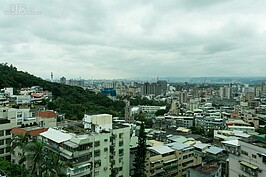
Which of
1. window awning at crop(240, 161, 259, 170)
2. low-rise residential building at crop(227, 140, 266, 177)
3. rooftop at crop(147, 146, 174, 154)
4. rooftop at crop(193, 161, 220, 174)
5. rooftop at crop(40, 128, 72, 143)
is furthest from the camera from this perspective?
rooftop at crop(147, 146, 174, 154)

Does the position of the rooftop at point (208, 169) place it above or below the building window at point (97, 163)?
below

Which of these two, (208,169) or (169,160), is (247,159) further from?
(169,160)

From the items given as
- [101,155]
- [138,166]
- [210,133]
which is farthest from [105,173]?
[210,133]

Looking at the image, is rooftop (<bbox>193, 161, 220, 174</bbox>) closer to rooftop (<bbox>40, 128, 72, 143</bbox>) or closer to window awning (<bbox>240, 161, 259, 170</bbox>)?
window awning (<bbox>240, 161, 259, 170</bbox>)

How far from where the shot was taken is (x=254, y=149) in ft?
30.7

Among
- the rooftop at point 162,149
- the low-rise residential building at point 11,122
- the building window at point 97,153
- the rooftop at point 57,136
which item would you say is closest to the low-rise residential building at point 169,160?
the rooftop at point 162,149

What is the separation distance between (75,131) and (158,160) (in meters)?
4.82

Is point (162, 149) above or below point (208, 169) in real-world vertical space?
above

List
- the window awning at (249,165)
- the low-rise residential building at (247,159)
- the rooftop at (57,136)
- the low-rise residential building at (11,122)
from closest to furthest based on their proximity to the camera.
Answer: the low-rise residential building at (247,159)
the window awning at (249,165)
the rooftop at (57,136)
the low-rise residential building at (11,122)

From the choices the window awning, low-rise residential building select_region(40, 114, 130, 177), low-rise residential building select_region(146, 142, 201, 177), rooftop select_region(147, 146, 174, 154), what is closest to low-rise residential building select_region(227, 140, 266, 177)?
the window awning

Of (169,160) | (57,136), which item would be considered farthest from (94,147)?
(169,160)

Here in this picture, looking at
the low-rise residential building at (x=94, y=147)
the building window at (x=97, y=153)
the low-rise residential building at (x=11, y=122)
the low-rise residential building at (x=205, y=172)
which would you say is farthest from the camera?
the low-rise residential building at (x=11, y=122)

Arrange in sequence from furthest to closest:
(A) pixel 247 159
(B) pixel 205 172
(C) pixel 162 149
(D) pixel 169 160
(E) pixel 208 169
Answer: (C) pixel 162 149, (D) pixel 169 160, (E) pixel 208 169, (B) pixel 205 172, (A) pixel 247 159

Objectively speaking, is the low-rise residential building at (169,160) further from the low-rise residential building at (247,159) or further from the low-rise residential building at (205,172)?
the low-rise residential building at (247,159)
